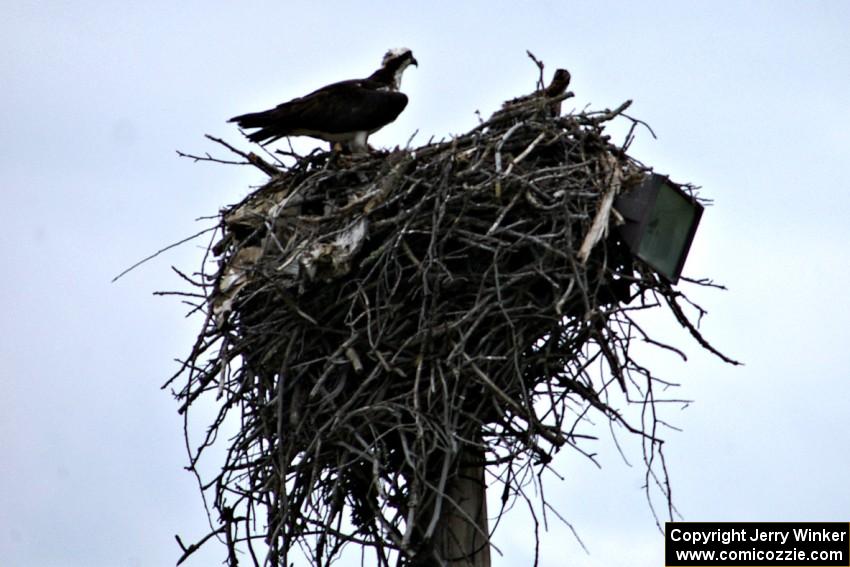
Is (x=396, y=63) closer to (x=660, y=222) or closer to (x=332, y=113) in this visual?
(x=332, y=113)

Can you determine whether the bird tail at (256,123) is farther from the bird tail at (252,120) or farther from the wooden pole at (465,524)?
the wooden pole at (465,524)

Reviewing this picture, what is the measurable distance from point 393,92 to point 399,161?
5.47 ft

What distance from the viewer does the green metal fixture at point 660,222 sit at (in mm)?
6727

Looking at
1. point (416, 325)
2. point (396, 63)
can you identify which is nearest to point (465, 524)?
point (416, 325)

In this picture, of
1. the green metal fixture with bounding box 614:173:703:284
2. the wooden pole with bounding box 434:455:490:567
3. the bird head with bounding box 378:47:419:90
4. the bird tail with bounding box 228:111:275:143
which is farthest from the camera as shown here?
the bird head with bounding box 378:47:419:90

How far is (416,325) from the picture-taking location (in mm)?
6680

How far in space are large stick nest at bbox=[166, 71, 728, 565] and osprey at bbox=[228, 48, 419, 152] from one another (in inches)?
32.9

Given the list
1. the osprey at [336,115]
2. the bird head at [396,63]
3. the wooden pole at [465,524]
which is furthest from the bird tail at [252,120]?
the wooden pole at [465,524]

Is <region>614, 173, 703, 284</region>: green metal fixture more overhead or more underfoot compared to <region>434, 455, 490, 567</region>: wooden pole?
more overhead

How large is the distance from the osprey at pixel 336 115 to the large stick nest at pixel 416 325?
0.84m

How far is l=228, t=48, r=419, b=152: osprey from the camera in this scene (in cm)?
775

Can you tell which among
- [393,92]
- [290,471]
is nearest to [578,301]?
[290,471]

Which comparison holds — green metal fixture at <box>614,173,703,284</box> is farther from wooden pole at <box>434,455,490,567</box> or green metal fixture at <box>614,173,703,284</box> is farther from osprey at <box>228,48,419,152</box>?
osprey at <box>228,48,419,152</box>

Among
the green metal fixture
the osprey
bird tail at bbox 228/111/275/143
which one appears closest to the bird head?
the osprey
